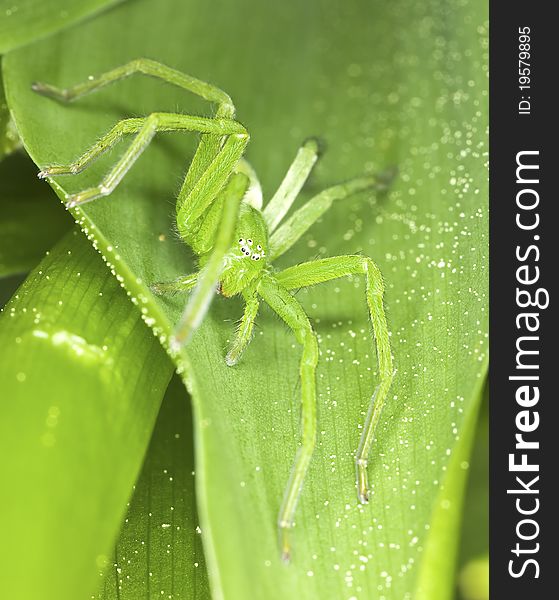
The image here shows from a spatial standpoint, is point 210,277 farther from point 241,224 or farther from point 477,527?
point 477,527

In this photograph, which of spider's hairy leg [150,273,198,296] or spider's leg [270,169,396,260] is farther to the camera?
spider's leg [270,169,396,260]

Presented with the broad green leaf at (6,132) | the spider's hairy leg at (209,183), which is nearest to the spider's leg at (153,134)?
the spider's hairy leg at (209,183)

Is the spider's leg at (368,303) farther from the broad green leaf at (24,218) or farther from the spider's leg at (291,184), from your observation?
the broad green leaf at (24,218)

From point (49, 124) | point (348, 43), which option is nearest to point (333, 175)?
point (348, 43)

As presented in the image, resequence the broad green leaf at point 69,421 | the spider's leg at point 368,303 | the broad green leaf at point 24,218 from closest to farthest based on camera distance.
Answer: the broad green leaf at point 69,421
the spider's leg at point 368,303
the broad green leaf at point 24,218

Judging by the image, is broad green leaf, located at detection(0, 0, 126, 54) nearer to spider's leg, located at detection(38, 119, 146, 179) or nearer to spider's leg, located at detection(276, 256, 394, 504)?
spider's leg, located at detection(38, 119, 146, 179)

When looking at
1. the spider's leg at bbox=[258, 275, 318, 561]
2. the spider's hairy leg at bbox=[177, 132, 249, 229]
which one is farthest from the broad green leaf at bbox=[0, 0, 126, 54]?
the spider's leg at bbox=[258, 275, 318, 561]

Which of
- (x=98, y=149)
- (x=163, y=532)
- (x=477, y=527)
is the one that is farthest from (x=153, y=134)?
(x=477, y=527)
